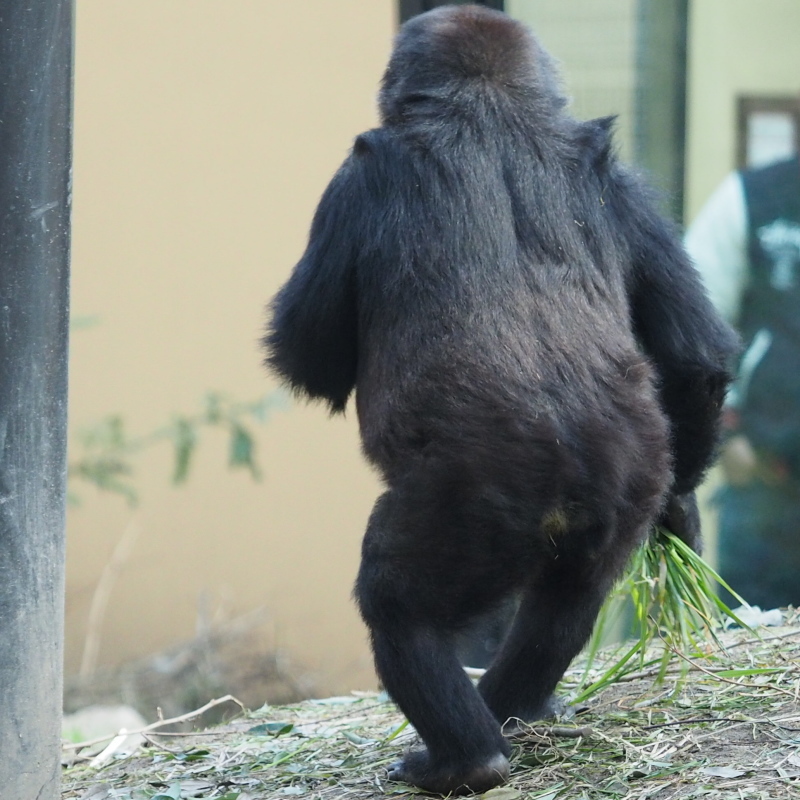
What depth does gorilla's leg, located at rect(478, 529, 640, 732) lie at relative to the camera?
103 inches

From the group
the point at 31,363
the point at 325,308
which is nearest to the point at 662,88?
the point at 325,308

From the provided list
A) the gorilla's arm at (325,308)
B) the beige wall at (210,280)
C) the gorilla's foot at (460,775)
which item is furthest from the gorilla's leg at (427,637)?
the beige wall at (210,280)

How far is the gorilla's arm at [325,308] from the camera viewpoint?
2.70 metres

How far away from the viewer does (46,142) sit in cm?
246

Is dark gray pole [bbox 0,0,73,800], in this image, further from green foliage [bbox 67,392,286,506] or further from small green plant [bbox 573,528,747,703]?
green foliage [bbox 67,392,286,506]

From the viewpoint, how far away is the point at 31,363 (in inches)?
97.3

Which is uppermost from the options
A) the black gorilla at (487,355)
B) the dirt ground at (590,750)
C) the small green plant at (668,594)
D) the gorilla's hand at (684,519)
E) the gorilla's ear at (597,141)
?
the gorilla's ear at (597,141)

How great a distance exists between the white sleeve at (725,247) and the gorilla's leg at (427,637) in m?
2.90

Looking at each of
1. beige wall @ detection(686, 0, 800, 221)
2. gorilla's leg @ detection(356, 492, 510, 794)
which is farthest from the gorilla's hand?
beige wall @ detection(686, 0, 800, 221)

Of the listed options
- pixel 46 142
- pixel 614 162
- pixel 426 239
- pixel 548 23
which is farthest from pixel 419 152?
pixel 548 23

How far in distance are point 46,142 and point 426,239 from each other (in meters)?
0.78

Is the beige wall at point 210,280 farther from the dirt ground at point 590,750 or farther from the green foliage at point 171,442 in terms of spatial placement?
the dirt ground at point 590,750

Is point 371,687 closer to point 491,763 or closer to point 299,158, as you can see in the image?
point 299,158

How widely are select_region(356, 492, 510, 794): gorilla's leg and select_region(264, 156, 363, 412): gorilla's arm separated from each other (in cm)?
45
